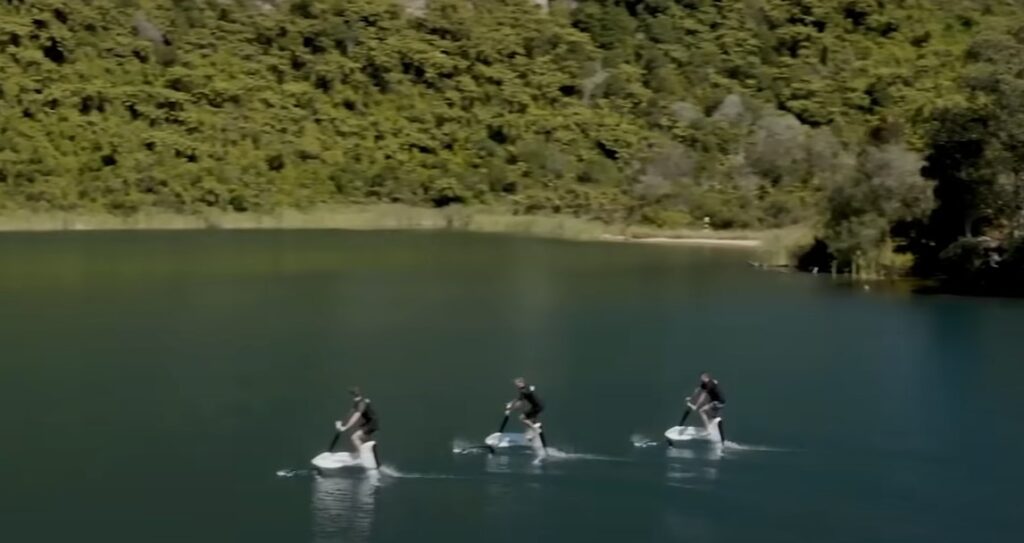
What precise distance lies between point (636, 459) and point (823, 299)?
31756mm

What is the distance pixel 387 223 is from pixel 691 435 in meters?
86.6

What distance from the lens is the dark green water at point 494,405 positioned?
28.8 meters

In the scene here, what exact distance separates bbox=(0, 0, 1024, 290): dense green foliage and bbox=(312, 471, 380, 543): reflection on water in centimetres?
6869

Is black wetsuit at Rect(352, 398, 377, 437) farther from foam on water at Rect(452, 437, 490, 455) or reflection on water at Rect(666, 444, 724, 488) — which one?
reflection on water at Rect(666, 444, 724, 488)

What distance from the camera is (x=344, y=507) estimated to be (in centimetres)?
2936

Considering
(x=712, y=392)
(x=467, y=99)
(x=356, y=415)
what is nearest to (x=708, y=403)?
(x=712, y=392)

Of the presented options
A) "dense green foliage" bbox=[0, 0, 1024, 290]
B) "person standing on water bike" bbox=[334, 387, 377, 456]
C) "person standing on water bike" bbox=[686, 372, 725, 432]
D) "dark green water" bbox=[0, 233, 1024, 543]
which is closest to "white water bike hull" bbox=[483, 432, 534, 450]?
"dark green water" bbox=[0, 233, 1024, 543]

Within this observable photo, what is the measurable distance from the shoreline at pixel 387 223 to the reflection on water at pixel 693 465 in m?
64.7

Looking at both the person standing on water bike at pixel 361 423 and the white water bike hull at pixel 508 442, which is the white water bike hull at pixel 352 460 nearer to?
the person standing on water bike at pixel 361 423

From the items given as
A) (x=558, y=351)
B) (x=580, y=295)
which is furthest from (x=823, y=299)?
(x=558, y=351)

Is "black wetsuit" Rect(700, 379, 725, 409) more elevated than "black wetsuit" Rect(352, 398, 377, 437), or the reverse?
"black wetsuit" Rect(700, 379, 725, 409)

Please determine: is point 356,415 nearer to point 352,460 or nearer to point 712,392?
point 352,460

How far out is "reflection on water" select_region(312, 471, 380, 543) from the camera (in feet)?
90.2

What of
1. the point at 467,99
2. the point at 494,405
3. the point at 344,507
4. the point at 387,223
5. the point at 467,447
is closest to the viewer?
the point at 344,507
